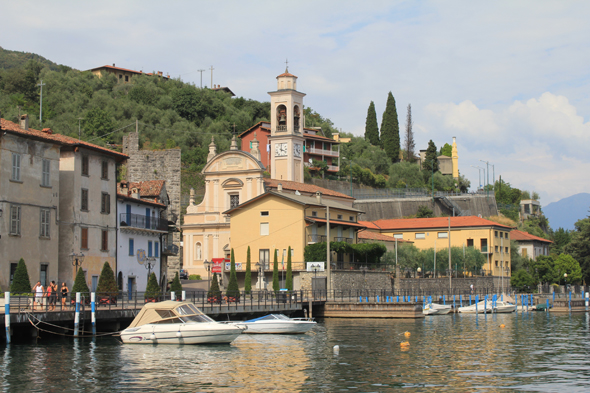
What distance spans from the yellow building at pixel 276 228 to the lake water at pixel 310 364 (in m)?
24.9

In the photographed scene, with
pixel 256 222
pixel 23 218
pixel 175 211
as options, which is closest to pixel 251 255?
pixel 256 222

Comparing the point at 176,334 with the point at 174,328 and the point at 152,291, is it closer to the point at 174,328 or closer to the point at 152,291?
the point at 174,328

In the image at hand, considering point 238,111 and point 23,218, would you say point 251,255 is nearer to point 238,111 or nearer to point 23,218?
point 23,218

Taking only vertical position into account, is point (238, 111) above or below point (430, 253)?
above

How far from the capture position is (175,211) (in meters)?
68.5

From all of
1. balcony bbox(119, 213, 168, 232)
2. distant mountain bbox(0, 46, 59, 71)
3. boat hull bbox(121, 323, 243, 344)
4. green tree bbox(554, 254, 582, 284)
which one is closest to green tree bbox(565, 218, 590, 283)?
green tree bbox(554, 254, 582, 284)

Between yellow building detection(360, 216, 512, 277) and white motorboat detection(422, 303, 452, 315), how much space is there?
25566mm

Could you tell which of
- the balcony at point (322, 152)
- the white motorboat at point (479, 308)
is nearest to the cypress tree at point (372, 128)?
the balcony at point (322, 152)

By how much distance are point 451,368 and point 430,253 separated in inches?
2142

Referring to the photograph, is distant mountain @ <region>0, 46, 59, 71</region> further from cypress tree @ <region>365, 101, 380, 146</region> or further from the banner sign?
the banner sign

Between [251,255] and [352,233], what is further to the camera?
[352,233]

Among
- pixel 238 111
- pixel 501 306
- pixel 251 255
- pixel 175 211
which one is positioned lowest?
pixel 501 306

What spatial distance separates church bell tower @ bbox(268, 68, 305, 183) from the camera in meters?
85.8

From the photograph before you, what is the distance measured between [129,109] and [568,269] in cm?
6583
